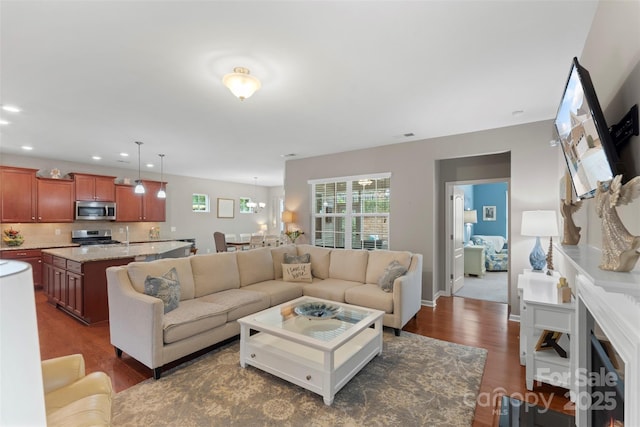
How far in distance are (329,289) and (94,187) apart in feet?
18.8

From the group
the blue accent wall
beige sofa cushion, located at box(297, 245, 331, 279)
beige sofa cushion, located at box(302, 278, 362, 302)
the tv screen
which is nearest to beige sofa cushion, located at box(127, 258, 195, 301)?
beige sofa cushion, located at box(302, 278, 362, 302)

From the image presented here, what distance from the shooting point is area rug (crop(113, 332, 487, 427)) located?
6.48ft

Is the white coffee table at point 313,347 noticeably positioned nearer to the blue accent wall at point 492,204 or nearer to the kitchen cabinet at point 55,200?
the kitchen cabinet at point 55,200

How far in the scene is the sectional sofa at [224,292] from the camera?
2.52m

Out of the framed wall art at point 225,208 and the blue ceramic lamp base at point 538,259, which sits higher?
the framed wall art at point 225,208

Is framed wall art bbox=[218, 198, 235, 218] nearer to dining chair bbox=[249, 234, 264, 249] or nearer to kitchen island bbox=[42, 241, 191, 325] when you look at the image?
dining chair bbox=[249, 234, 264, 249]

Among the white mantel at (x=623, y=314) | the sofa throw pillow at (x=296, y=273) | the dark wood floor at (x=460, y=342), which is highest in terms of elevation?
the white mantel at (x=623, y=314)

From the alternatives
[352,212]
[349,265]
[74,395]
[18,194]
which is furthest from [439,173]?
[18,194]

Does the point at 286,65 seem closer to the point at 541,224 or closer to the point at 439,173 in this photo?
the point at 541,224

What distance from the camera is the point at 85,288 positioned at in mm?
3619

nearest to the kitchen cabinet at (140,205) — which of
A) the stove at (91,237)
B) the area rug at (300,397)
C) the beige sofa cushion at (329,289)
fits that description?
the stove at (91,237)

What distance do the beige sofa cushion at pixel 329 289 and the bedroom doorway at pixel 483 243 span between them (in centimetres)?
220

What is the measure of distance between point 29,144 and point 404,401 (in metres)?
6.60

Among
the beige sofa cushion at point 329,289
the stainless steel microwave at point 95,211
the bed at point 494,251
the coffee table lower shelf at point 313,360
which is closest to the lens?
the coffee table lower shelf at point 313,360
